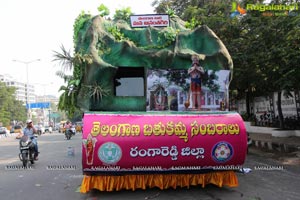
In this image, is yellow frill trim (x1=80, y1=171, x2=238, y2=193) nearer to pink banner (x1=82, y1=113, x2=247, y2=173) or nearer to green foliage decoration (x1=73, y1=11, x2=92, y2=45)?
pink banner (x1=82, y1=113, x2=247, y2=173)

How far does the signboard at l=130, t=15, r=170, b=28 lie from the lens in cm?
730

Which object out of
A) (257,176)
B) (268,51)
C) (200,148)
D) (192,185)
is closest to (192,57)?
(200,148)

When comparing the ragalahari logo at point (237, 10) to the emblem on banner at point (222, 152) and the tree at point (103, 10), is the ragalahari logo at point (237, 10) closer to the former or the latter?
the tree at point (103, 10)

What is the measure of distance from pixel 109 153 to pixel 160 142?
88 centimetres

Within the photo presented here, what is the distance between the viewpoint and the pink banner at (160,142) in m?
5.91

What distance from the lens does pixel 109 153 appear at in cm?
590

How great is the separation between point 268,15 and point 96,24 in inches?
349

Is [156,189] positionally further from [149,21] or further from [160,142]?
[149,21]

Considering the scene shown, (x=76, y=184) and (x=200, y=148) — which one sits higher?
(x=200, y=148)

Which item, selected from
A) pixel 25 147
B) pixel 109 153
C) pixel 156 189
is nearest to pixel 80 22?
pixel 109 153

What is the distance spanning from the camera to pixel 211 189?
6738mm

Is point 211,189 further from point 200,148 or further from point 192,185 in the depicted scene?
point 200,148

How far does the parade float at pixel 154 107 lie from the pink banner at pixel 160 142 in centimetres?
2

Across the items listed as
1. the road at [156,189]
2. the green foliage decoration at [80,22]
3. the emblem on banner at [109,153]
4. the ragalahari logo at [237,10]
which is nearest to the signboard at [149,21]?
the green foliage decoration at [80,22]
